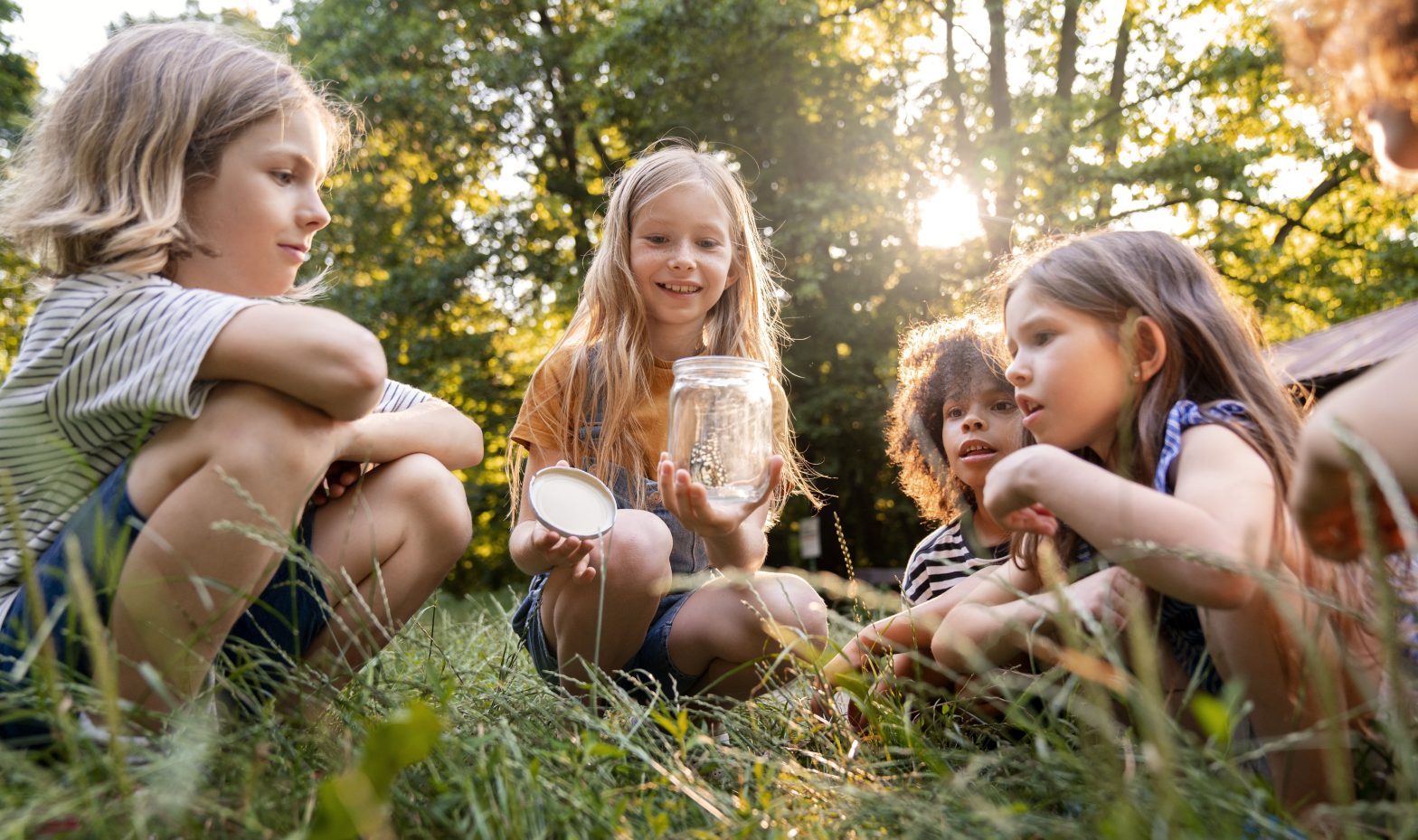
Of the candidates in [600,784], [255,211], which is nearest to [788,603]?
[600,784]

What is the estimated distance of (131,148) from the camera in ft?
5.75

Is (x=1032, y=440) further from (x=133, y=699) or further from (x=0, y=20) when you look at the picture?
(x=0, y=20)

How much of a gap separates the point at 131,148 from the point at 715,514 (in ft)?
3.97

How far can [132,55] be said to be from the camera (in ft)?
5.93

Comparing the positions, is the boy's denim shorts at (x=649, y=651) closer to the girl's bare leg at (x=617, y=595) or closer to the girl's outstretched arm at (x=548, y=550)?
the girl's bare leg at (x=617, y=595)

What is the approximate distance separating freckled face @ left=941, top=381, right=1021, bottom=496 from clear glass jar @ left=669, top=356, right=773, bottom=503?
0.81 m

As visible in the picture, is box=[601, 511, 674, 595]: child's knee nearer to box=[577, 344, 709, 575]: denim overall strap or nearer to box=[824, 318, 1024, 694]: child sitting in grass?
box=[577, 344, 709, 575]: denim overall strap

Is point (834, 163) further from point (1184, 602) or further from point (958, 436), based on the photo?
point (1184, 602)

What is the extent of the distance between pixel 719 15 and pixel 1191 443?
9691 mm

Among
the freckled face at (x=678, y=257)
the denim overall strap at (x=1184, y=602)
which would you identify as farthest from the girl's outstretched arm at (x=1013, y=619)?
the freckled face at (x=678, y=257)

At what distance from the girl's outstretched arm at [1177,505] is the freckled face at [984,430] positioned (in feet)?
3.53

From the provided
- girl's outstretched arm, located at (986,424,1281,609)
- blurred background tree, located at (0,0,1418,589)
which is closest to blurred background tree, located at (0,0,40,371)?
blurred background tree, located at (0,0,1418,589)

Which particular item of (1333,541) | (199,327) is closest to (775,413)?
(199,327)

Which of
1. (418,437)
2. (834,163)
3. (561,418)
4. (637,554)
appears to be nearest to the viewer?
(418,437)
